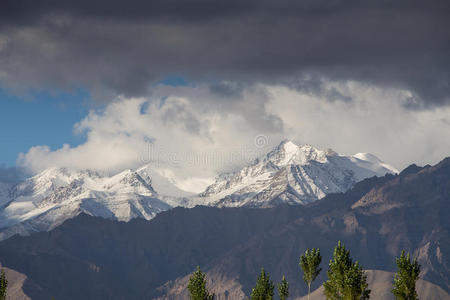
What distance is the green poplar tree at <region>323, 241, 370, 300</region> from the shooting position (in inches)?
7170

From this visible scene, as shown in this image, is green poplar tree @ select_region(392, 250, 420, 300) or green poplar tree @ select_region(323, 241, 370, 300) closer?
green poplar tree @ select_region(323, 241, 370, 300)

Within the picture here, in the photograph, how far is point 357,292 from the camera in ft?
599

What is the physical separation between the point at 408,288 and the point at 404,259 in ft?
22.3

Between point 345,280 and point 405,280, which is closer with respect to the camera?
point 345,280

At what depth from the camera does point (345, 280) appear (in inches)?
7200

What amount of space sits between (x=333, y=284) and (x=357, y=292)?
366 inches

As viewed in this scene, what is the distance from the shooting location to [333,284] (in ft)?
626

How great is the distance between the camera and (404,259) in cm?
18725

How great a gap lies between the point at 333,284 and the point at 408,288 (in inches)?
644

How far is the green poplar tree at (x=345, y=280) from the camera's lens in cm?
18212

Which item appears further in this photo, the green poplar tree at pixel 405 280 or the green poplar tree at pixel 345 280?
the green poplar tree at pixel 405 280

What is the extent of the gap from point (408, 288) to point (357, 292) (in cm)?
1361

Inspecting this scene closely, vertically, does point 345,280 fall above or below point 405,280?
below
